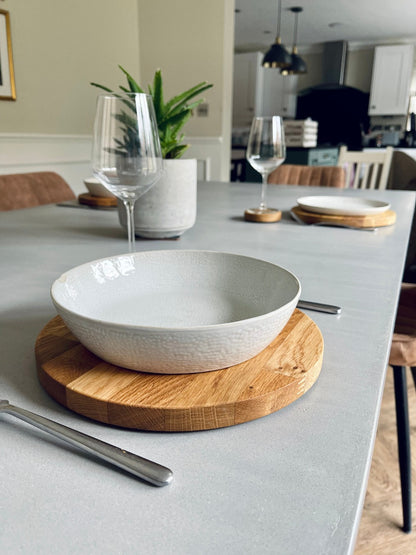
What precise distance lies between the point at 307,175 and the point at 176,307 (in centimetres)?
175

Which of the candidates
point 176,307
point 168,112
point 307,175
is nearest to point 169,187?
point 168,112

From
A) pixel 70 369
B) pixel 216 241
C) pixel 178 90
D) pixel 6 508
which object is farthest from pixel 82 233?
pixel 178 90

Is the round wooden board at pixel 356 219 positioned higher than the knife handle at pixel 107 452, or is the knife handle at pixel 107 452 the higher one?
the round wooden board at pixel 356 219

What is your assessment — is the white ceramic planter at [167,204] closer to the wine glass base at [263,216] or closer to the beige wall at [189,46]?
the wine glass base at [263,216]

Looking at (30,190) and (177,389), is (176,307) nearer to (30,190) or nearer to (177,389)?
(177,389)

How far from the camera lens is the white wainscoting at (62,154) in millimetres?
2689

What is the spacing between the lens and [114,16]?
335 centimetres

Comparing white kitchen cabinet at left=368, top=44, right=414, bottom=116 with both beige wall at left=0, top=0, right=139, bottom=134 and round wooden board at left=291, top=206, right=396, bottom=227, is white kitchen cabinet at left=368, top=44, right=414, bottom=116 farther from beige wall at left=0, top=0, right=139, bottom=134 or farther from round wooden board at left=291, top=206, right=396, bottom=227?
round wooden board at left=291, top=206, right=396, bottom=227

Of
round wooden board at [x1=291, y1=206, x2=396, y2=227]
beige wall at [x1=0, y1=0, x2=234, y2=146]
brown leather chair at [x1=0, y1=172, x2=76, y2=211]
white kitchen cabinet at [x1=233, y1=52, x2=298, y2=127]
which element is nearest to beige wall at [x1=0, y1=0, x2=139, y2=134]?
beige wall at [x1=0, y1=0, x2=234, y2=146]

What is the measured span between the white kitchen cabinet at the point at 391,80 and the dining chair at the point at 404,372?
→ 663 centimetres

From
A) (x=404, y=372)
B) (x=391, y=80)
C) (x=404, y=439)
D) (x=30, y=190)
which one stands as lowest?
(x=404, y=439)

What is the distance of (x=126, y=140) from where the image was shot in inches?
21.5

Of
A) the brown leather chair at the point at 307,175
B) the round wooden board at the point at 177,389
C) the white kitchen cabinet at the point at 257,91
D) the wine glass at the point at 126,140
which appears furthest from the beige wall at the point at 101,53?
the white kitchen cabinet at the point at 257,91

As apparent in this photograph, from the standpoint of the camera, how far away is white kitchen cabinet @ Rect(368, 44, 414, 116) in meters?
6.61
